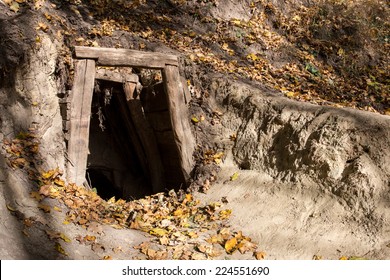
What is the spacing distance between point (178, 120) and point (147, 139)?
1181mm

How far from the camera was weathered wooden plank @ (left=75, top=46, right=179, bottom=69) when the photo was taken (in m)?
6.05

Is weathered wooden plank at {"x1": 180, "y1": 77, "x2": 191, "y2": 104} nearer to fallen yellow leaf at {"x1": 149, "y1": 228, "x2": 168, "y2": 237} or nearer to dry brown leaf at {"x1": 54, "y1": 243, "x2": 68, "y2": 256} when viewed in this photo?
fallen yellow leaf at {"x1": 149, "y1": 228, "x2": 168, "y2": 237}

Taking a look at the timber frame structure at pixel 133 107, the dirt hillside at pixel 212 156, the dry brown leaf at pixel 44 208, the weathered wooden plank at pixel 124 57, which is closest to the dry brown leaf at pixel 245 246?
the dirt hillside at pixel 212 156

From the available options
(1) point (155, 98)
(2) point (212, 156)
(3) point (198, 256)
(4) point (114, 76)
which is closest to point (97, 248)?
(3) point (198, 256)

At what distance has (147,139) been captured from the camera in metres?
7.73

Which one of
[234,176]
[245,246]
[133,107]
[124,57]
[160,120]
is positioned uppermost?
[124,57]

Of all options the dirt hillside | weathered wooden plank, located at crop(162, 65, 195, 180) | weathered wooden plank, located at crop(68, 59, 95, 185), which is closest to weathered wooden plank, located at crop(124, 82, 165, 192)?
the dirt hillside

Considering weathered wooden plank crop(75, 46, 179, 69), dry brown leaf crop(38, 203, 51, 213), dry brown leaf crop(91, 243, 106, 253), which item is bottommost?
dry brown leaf crop(91, 243, 106, 253)

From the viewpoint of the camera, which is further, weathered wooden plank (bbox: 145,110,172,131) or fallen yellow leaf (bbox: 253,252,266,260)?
weathered wooden plank (bbox: 145,110,172,131)

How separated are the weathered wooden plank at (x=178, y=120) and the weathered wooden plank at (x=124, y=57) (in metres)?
0.15

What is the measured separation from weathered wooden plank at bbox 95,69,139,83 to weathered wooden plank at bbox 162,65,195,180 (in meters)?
1.01

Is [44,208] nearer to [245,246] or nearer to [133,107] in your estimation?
[245,246]

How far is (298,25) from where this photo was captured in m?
10.5
